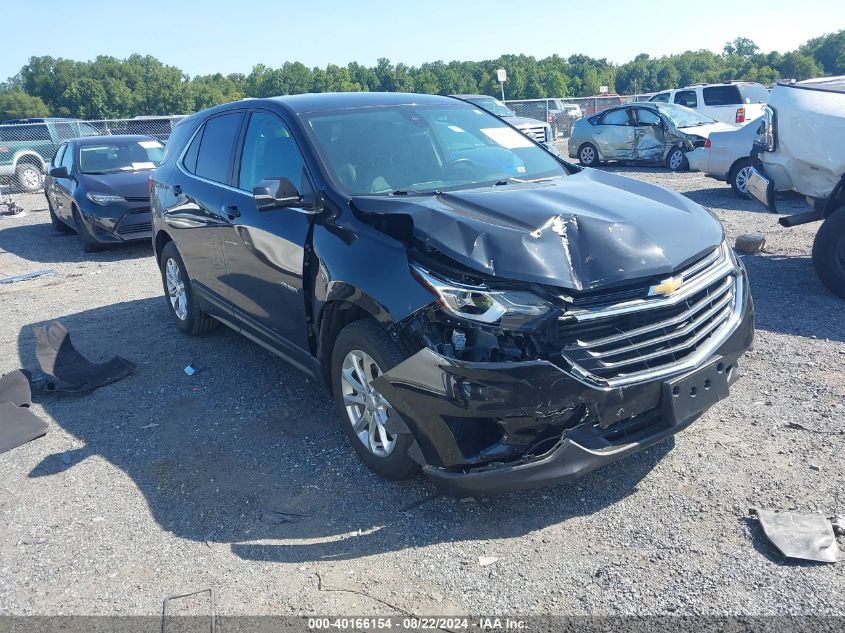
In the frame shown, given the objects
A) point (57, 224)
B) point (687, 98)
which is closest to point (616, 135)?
point (687, 98)

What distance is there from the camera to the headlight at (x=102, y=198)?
10555 millimetres

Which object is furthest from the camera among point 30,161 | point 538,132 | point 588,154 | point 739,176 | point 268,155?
point 30,161

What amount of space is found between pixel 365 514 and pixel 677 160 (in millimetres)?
14493

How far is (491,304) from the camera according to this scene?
3.05 metres

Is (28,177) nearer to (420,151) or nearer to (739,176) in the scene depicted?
(739,176)

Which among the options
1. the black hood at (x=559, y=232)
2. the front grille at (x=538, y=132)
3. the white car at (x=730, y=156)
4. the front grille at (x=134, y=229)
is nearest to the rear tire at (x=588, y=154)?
the front grille at (x=538, y=132)

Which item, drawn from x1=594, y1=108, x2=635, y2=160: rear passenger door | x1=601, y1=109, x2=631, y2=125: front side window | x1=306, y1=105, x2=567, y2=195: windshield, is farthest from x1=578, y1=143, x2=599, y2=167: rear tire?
x1=306, y1=105, x2=567, y2=195: windshield

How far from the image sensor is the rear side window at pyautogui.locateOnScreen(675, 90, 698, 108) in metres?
20.3

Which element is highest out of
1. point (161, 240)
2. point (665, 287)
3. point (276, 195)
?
point (276, 195)

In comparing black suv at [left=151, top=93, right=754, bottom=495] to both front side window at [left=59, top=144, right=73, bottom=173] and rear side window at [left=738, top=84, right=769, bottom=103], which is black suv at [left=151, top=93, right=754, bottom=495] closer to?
front side window at [left=59, top=144, right=73, bottom=173]

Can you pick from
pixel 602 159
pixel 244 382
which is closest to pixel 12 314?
pixel 244 382

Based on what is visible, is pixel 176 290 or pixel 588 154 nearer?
pixel 176 290

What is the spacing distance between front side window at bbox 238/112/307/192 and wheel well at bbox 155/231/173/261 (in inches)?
73.4

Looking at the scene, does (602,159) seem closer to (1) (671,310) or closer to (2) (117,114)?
(1) (671,310)
